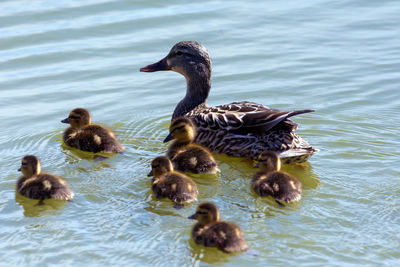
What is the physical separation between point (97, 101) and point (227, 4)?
3.42 meters

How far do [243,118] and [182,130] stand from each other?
1.87 feet

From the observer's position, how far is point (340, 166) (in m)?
6.10

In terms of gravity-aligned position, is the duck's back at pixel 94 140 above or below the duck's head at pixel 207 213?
above

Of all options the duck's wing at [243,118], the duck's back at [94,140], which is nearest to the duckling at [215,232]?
the duck's wing at [243,118]

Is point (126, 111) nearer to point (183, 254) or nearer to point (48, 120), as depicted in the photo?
point (48, 120)

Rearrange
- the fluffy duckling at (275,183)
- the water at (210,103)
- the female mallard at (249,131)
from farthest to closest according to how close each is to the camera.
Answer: the female mallard at (249,131)
the fluffy duckling at (275,183)
the water at (210,103)

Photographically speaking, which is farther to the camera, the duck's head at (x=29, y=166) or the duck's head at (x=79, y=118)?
the duck's head at (x=79, y=118)

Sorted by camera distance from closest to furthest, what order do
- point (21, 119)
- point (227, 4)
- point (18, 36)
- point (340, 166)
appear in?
point (340, 166)
point (21, 119)
point (18, 36)
point (227, 4)

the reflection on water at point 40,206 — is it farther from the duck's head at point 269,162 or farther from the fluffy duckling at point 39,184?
the duck's head at point 269,162

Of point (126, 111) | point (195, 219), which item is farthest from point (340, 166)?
point (126, 111)

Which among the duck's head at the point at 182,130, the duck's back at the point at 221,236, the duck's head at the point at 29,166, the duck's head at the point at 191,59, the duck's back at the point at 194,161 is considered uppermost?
the duck's head at the point at 191,59

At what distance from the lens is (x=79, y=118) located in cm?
670

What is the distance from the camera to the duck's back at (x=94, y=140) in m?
6.39

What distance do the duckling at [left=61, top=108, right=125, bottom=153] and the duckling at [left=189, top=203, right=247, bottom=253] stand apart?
175 cm
